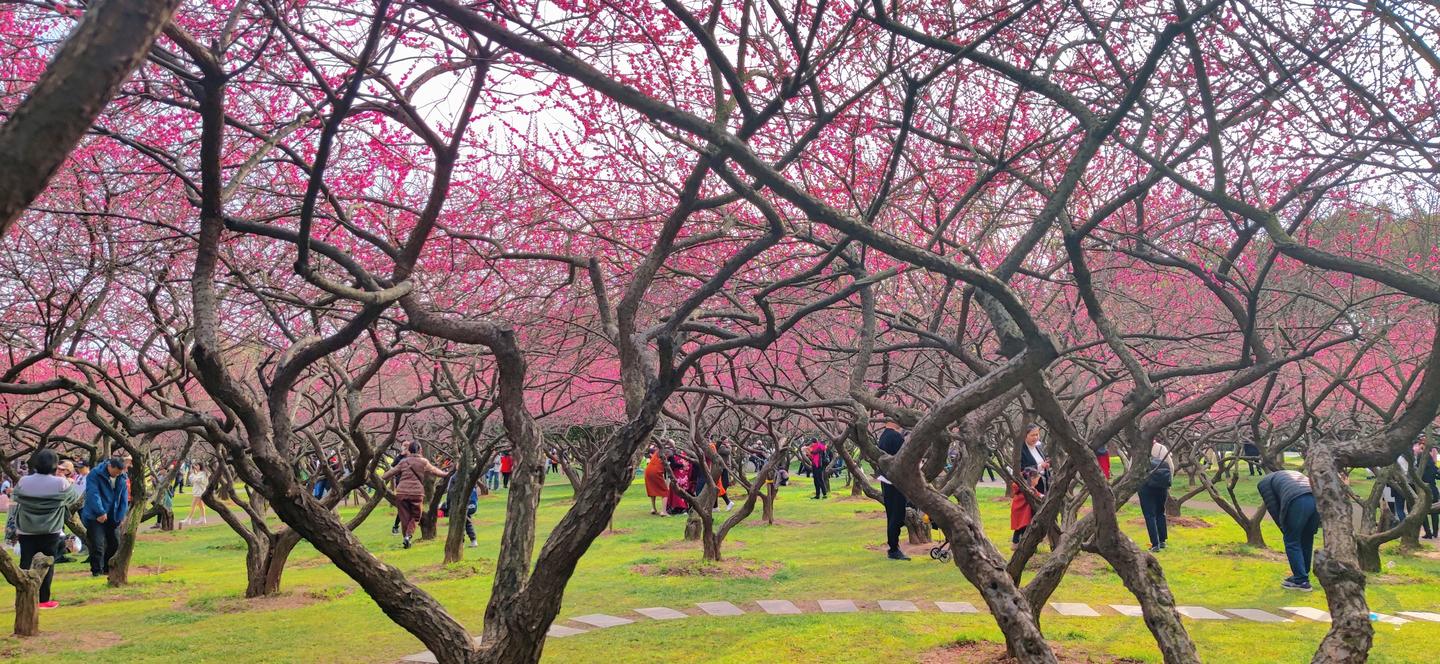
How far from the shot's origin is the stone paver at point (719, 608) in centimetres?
886

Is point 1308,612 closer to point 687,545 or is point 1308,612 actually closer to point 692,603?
point 692,603

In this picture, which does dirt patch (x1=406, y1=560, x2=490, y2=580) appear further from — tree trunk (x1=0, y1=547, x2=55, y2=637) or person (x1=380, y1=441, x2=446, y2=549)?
tree trunk (x1=0, y1=547, x2=55, y2=637)

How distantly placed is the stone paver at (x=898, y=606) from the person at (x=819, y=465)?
16.4 metres

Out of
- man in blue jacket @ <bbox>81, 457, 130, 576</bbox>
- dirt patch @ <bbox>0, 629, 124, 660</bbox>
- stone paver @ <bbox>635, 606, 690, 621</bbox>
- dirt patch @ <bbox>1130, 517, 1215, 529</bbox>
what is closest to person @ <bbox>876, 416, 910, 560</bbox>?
stone paver @ <bbox>635, 606, 690, 621</bbox>

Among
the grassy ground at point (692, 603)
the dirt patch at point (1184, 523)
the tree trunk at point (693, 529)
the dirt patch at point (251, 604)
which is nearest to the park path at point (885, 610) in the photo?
the grassy ground at point (692, 603)

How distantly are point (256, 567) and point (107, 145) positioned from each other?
4.55m

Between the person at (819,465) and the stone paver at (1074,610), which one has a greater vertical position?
the person at (819,465)

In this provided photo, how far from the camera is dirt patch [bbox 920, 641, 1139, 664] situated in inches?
266

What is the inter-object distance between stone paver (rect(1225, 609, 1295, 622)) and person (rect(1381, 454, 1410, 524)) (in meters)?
1.62

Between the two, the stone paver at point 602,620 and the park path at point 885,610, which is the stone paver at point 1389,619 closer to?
the park path at point 885,610

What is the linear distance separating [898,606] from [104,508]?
9.72 meters

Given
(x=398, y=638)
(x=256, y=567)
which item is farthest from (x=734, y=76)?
(x=256, y=567)

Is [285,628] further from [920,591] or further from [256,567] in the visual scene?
[920,591]

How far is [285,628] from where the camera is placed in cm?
845
